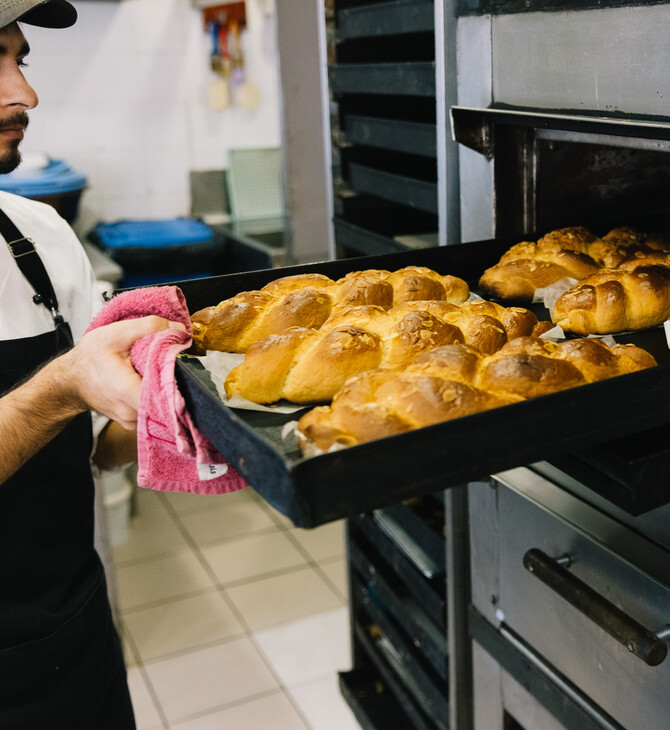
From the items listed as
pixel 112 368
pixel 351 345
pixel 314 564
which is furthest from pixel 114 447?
pixel 314 564

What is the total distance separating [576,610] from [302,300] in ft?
2.28

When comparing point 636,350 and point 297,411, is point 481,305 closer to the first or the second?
point 636,350

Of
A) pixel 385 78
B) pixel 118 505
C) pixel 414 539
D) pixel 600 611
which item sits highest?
pixel 385 78

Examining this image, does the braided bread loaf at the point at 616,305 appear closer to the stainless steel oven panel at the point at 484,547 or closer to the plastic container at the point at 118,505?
the stainless steel oven panel at the point at 484,547

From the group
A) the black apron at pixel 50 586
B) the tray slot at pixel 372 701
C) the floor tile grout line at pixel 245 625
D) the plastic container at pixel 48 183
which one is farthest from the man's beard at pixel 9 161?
the plastic container at pixel 48 183

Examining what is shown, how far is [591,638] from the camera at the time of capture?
129 centimetres

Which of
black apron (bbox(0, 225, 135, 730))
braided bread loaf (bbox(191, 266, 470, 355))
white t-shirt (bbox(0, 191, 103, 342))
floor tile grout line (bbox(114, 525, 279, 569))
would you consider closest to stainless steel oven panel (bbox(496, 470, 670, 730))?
braided bread loaf (bbox(191, 266, 470, 355))

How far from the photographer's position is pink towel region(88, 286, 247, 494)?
2.97 ft

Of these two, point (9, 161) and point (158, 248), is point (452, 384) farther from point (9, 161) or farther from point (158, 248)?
point (158, 248)

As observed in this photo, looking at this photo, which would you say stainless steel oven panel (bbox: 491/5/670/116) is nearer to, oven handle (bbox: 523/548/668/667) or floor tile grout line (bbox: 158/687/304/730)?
oven handle (bbox: 523/548/668/667)

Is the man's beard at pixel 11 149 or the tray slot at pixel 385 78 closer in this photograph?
the man's beard at pixel 11 149

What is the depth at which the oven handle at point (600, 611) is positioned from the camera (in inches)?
43.1

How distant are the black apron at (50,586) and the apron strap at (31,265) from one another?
5cm

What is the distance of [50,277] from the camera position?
159cm
